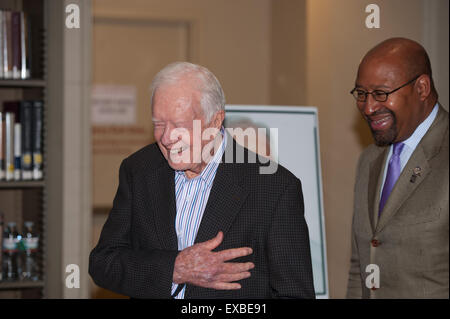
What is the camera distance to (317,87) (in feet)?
9.99

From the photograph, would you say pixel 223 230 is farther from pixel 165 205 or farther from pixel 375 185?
pixel 375 185

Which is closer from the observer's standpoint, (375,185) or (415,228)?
(415,228)

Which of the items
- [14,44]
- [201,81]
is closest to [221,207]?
[201,81]

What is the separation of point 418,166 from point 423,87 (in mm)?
247

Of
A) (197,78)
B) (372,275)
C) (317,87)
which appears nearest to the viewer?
(197,78)

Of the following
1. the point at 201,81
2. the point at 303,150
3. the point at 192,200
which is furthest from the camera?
the point at 303,150

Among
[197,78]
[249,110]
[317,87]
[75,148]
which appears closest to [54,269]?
[75,148]

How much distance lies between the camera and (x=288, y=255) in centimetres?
144

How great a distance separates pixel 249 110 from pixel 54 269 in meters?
1.05

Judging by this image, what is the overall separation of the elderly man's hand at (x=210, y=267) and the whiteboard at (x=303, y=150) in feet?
2.58

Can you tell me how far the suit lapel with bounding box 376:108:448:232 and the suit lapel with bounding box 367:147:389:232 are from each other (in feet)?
0.16

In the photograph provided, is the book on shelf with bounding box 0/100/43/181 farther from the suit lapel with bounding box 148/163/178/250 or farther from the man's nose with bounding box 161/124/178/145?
the man's nose with bounding box 161/124/178/145

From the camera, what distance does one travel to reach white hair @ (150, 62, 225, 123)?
1.40 meters
